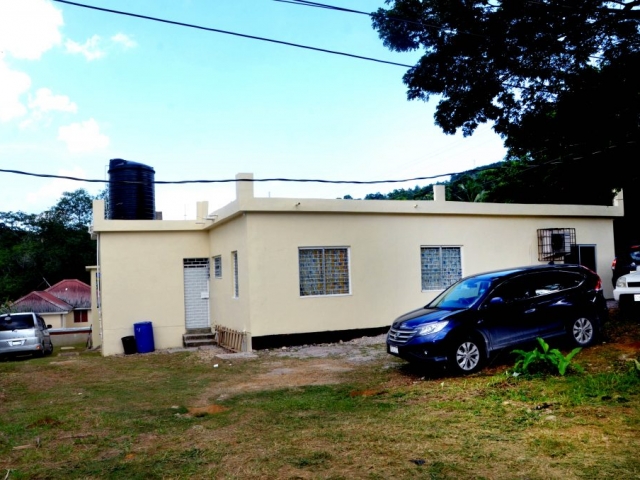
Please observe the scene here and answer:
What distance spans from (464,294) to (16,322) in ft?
51.5

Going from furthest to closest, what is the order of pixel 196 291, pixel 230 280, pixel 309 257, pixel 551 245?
pixel 196 291 → pixel 551 245 → pixel 230 280 → pixel 309 257

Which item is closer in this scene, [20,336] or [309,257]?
[309,257]

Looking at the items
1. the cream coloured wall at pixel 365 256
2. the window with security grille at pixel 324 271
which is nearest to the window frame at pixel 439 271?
the cream coloured wall at pixel 365 256

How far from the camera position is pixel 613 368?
8.30 metres

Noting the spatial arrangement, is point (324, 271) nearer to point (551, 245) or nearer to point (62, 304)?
point (551, 245)

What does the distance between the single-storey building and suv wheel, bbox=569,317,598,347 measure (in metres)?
5.96

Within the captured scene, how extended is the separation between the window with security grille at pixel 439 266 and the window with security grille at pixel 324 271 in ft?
8.17

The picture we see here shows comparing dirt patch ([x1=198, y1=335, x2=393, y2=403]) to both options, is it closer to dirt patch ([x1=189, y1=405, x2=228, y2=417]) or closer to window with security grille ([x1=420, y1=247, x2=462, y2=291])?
dirt patch ([x1=189, y1=405, x2=228, y2=417])

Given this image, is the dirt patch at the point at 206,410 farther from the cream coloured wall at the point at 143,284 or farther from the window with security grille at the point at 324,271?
the cream coloured wall at the point at 143,284

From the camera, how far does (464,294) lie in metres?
9.95

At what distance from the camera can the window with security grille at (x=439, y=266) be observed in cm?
1603

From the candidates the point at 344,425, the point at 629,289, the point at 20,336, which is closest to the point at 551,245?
the point at 629,289

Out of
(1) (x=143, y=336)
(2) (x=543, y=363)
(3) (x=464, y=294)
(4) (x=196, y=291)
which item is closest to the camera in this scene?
(2) (x=543, y=363)

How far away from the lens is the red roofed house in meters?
43.9
